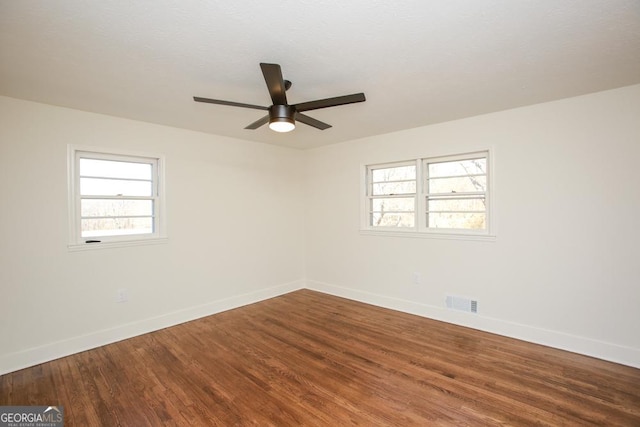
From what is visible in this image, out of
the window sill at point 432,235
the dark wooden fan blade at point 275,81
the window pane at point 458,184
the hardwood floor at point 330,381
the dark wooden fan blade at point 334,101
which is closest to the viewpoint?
the dark wooden fan blade at point 275,81

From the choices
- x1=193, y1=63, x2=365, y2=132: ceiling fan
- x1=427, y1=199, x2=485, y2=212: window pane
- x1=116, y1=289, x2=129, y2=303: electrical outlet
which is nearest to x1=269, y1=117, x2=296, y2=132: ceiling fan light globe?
x1=193, y1=63, x2=365, y2=132: ceiling fan

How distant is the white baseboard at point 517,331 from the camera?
2.75 m

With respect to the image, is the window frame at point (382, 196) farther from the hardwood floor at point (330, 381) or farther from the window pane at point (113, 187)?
the window pane at point (113, 187)

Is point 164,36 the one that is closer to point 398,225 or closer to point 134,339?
point 134,339

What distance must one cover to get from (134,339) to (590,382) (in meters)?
4.31

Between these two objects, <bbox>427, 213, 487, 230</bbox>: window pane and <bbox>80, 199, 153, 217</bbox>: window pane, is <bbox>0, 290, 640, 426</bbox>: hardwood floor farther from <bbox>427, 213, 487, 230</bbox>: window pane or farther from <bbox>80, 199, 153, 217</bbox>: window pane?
<bbox>80, 199, 153, 217</bbox>: window pane

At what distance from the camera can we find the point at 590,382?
2.43m

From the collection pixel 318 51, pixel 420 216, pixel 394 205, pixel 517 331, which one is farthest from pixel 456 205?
pixel 318 51

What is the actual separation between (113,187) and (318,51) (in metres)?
2.84

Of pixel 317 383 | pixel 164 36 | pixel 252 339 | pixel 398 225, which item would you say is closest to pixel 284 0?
pixel 164 36

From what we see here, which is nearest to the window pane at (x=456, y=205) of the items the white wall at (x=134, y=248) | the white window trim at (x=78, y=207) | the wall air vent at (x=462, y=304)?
the wall air vent at (x=462, y=304)

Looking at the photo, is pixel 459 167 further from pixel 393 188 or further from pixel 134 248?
pixel 134 248

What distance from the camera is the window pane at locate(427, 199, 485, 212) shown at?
143 inches

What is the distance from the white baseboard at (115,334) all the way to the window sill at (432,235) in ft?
6.28
